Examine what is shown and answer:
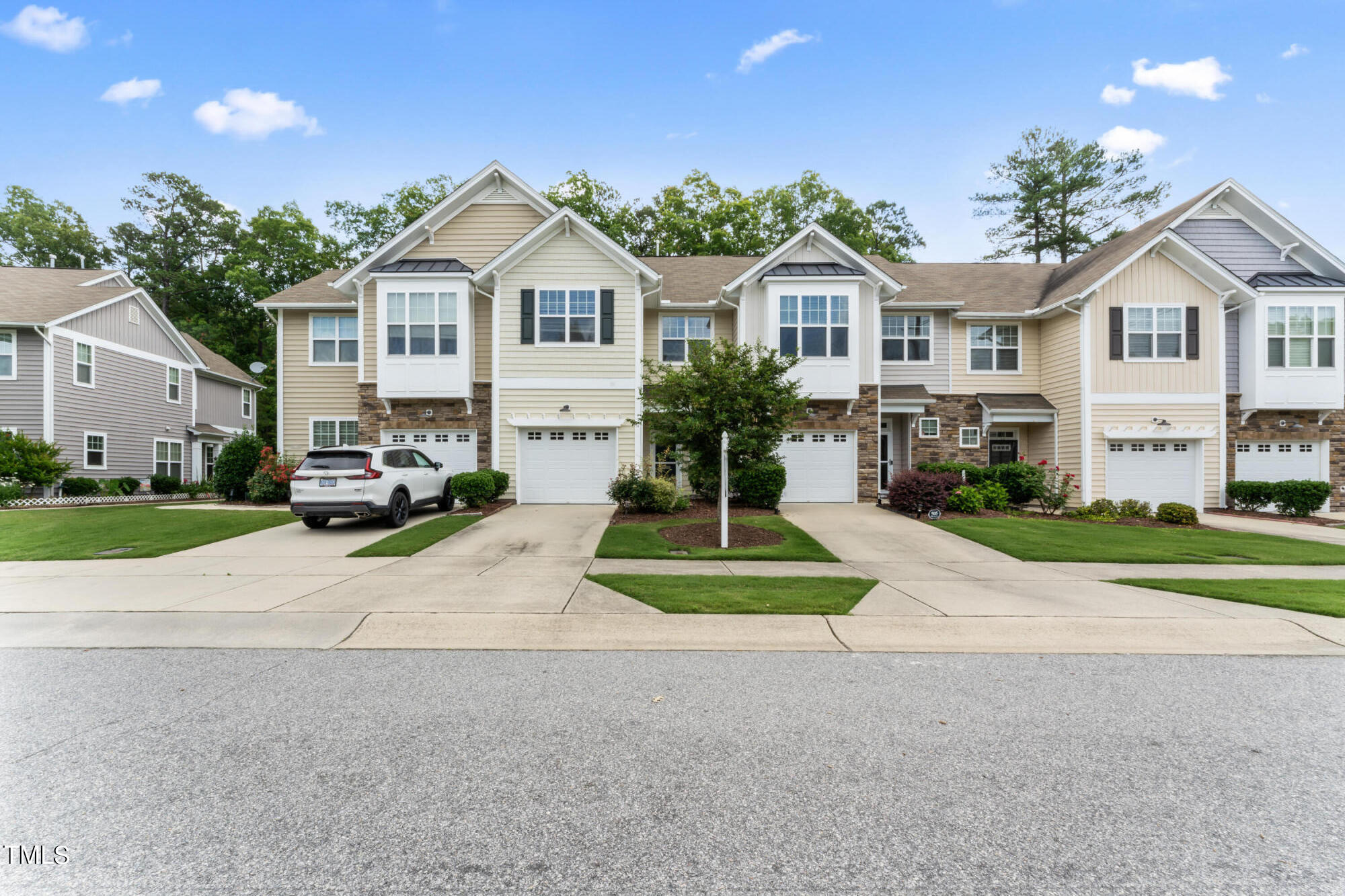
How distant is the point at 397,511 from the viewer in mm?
13492

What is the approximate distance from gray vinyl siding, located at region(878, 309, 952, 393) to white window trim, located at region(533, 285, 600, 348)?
9236mm

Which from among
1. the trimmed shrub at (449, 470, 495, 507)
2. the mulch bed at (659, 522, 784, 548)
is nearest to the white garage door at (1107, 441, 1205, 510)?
the mulch bed at (659, 522, 784, 548)

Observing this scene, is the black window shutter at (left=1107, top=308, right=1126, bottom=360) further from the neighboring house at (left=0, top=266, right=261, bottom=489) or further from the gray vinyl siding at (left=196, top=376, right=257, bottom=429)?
the gray vinyl siding at (left=196, top=376, right=257, bottom=429)

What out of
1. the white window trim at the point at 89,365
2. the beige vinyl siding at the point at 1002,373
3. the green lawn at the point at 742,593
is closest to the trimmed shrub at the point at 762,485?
the green lawn at the point at 742,593

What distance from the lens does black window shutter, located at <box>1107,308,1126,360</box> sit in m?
18.1

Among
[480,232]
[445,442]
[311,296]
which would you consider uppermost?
[480,232]

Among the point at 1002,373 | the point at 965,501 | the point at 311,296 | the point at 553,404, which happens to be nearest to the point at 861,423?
the point at 965,501

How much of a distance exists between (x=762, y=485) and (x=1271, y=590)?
9.68 metres

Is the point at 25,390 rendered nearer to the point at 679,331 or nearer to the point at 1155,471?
the point at 679,331

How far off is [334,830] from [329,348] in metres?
20.4

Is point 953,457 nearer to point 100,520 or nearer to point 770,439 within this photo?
point 770,439

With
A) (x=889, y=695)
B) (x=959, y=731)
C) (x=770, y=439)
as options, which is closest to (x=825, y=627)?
(x=889, y=695)

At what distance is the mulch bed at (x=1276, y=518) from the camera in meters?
16.0

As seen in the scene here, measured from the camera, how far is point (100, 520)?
47.0 feet
